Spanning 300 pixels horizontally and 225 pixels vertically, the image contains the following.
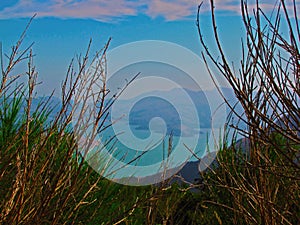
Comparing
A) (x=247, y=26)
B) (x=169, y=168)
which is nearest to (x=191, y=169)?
(x=169, y=168)

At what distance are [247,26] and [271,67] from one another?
0.25 metres

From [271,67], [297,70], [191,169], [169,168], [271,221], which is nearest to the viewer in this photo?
[297,70]

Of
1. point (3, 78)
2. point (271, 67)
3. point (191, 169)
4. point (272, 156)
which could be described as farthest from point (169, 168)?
point (191, 169)

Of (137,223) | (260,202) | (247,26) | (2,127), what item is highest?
(247,26)

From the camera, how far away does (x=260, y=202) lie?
2.66 m

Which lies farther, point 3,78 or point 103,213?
point 103,213

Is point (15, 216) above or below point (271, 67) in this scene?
below

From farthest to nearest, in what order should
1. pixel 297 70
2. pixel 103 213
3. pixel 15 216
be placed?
pixel 103 213 → pixel 297 70 → pixel 15 216

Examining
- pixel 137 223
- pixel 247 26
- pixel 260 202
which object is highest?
pixel 247 26

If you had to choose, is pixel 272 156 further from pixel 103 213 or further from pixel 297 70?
pixel 297 70

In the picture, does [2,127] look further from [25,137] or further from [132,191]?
[25,137]

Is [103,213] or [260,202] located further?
[103,213]

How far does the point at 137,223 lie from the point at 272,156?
2.03m

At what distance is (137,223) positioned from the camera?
4953 millimetres
